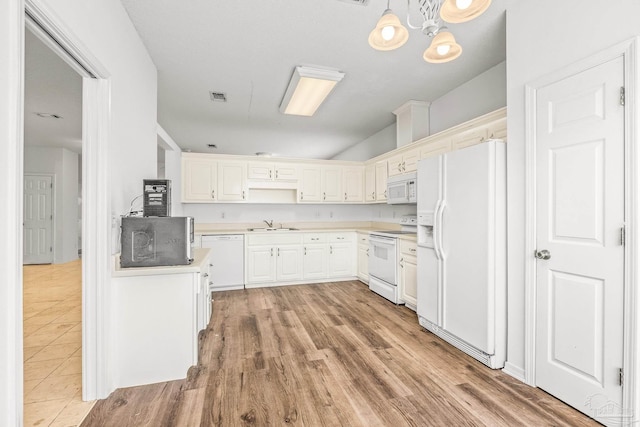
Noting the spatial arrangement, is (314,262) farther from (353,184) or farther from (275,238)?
(353,184)

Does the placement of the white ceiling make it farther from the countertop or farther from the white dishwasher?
the white dishwasher

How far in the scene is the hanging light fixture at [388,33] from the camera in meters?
1.56

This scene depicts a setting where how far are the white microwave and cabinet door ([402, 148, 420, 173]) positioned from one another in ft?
0.39

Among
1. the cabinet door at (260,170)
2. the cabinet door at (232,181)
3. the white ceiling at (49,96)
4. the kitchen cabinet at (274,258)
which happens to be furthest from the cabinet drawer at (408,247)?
the white ceiling at (49,96)

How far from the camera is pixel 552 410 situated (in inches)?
71.2

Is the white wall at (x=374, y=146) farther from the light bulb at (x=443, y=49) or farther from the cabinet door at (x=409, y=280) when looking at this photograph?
the light bulb at (x=443, y=49)

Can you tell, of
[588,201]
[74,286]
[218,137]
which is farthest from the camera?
[218,137]

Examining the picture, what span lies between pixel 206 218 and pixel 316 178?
207 centimetres

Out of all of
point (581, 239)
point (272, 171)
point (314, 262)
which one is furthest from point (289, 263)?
point (581, 239)

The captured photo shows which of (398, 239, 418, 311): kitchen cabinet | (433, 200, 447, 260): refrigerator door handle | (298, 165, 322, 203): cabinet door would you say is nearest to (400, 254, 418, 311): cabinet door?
(398, 239, 418, 311): kitchen cabinet

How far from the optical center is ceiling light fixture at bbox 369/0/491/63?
1.39 meters

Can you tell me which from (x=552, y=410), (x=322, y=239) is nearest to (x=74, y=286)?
(x=322, y=239)

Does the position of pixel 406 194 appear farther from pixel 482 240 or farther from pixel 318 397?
pixel 318 397
